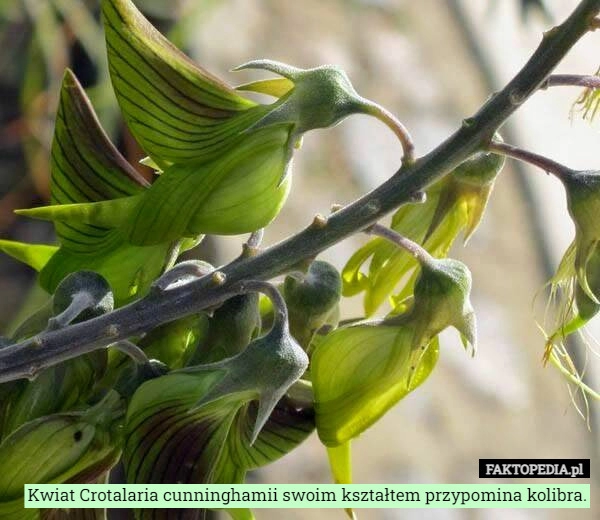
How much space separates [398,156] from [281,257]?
79.2 inches

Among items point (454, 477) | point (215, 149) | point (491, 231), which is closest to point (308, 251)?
point (215, 149)

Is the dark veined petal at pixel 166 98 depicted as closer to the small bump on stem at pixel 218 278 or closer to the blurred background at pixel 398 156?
the small bump on stem at pixel 218 278

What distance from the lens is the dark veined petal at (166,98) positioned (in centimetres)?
54

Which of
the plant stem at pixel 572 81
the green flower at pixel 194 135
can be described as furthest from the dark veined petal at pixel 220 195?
the plant stem at pixel 572 81

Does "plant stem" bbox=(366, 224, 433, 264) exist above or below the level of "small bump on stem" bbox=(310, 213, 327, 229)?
above

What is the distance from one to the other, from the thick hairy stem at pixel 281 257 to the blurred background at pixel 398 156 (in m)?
1.28

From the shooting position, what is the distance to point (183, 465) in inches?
21.9

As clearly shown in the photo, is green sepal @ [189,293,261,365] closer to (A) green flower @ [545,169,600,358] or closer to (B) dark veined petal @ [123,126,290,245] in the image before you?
(B) dark veined petal @ [123,126,290,245]

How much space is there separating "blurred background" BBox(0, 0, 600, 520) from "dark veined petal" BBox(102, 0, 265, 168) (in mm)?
1259

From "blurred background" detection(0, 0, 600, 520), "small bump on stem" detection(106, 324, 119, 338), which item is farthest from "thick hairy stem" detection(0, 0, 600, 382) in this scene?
"blurred background" detection(0, 0, 600, 520)

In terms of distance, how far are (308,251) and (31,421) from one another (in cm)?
16

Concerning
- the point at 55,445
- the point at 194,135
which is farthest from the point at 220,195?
the point at 55,445

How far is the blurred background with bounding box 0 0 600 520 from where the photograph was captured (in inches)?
A: 85.5

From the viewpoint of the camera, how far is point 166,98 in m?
0.55
